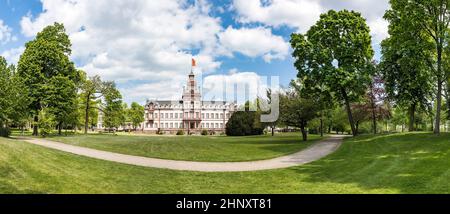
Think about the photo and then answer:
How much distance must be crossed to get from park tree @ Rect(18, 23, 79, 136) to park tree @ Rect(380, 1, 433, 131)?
33.8m

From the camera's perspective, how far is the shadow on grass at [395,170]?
36.4ft

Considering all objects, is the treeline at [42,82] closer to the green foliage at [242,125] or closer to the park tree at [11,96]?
the park tree at [11,96]

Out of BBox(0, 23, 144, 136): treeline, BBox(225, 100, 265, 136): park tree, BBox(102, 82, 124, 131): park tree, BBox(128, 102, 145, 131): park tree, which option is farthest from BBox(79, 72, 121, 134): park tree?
BBox(128, 102, 145, 131): park tree

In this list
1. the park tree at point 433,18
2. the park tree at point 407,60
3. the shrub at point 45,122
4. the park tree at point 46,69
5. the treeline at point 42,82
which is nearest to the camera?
the park tree at point 433,18

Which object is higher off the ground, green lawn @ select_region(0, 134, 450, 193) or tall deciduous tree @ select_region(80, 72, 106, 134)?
tall deciduous tree @ select_region(80, 72, 106, 134)

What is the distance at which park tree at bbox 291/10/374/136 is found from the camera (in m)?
31.5

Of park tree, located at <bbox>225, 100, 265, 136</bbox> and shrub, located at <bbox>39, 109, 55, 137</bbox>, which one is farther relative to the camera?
park tree, located at <bbox>225, 100, 265, 136</bbox>

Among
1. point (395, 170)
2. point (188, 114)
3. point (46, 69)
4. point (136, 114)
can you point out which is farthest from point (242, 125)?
point (395, 170)

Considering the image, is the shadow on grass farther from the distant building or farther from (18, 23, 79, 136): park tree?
the distant building

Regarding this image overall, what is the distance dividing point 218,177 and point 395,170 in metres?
7.31

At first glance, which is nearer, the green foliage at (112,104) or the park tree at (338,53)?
the park tree at (338,53)

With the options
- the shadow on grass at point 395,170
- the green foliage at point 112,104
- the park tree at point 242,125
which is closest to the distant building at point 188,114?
the park tree at point 242,125

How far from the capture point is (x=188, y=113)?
350 ft
